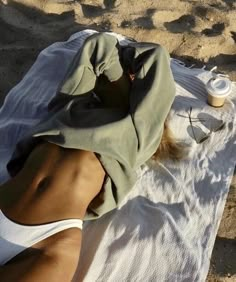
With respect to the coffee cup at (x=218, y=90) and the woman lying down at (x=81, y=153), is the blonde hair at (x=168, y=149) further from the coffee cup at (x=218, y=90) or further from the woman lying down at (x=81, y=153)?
the coffee cup at (x=218, y=90)

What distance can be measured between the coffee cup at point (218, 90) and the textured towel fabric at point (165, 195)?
32 millimetres

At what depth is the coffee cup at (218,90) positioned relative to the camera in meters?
2.32

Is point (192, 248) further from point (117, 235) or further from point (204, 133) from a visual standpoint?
point (204, 133)

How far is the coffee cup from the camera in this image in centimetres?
232

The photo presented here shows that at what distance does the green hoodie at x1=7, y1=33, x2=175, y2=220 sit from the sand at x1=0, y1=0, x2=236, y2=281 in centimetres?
51

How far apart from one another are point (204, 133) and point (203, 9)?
818mm

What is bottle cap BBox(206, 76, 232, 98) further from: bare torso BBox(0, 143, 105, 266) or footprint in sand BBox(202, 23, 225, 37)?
bare torso BBox(0, 143, 105, 266)

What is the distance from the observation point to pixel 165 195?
83.6 inches

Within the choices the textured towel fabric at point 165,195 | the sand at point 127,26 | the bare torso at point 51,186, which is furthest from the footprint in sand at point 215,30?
the bare torso at point 51,186

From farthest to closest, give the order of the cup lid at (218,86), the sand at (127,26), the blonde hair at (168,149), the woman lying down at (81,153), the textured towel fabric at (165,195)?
the sand at (127,26) < the cup lid at (218,86) < the blonde hair at (168,149) < the textured towel fabric at (165,195) < the woman lying down at (81,153)

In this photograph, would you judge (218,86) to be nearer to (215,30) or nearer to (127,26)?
(215,30)

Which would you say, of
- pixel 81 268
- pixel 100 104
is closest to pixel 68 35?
pixel 100 104

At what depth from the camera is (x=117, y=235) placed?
201cm

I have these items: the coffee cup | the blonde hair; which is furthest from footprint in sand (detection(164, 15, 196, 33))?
the blonde hair
